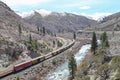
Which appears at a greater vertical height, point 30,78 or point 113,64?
point 113,64

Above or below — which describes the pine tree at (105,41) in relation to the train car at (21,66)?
above

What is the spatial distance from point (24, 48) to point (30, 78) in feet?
139

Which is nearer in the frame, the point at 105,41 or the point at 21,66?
the point at 21,66

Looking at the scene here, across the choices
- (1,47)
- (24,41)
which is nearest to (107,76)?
(1,47)

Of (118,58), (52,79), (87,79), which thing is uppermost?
(118,58)

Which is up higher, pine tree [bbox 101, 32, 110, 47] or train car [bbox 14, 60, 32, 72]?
pine tree [bbox 101, 32, 110, 47]

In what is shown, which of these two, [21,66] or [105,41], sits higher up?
[105,41]

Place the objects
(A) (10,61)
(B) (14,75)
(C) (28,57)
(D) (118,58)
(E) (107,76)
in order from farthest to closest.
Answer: (C) (28,57) < (A) (10,61) < (B) (14,75) < (D) (118,58) < (E) (107,76)

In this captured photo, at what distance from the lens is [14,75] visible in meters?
83.8

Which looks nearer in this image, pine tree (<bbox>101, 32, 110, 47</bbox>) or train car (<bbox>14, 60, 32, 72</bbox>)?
train car (<bbox>14, 60, 32, 72</bbox>)

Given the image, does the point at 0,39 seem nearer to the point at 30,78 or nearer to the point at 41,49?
the point at 41,49

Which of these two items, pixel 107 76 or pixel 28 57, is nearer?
pixel 107 76

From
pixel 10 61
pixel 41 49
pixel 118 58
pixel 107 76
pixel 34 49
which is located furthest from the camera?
pixel 41 49

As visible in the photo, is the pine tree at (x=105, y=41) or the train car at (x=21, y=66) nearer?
the train car at (x=21, y=66)
